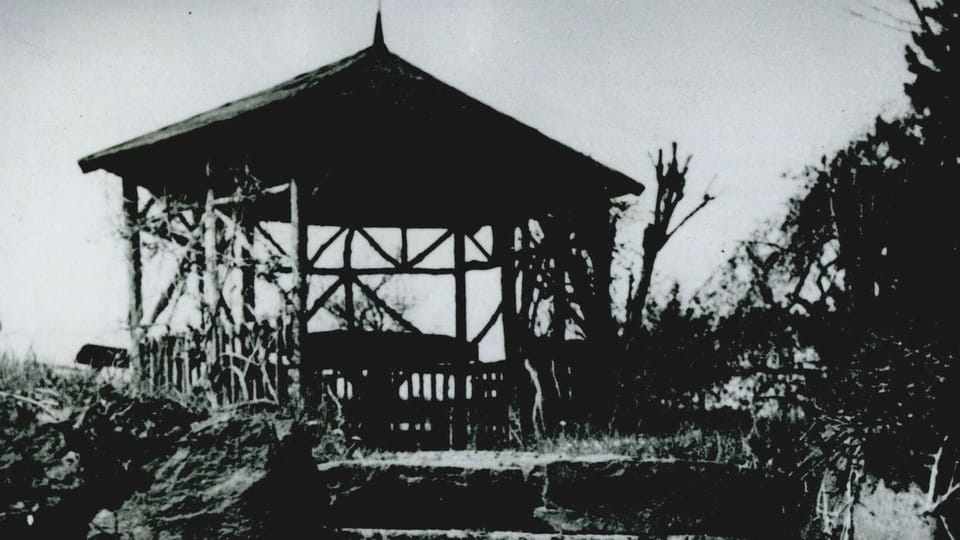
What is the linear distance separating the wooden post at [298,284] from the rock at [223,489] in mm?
3467

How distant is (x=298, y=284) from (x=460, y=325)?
3.84 meters

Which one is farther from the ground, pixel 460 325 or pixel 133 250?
pixel 133 250

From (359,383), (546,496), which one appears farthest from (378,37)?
(546,496)

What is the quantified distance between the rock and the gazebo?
3291mm

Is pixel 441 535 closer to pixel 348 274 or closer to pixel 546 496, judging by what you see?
pixel 546 496

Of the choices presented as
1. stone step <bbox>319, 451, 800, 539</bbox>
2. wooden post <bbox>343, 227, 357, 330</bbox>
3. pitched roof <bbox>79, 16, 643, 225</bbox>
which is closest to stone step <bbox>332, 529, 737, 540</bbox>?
stone step <bbox>319, 451, 800, 539</bbox>

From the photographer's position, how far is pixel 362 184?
14.6 meters

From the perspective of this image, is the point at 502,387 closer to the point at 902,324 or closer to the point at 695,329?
the point at 695,329

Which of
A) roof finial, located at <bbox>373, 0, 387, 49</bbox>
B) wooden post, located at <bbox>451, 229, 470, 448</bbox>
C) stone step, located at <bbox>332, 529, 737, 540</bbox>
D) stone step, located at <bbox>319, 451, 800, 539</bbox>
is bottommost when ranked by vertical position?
stone step, located at <bbox>332, 529, 737, 540</bbox>

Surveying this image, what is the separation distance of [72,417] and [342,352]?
7551 mm

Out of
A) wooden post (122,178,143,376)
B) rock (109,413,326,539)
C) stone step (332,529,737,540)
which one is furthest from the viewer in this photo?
wooden post (122,178,143,376)

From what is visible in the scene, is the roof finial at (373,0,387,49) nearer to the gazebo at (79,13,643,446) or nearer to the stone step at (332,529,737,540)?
the gazebo at (79,13,643,446)

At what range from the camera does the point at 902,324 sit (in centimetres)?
705

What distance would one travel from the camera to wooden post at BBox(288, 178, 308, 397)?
10195 mm
